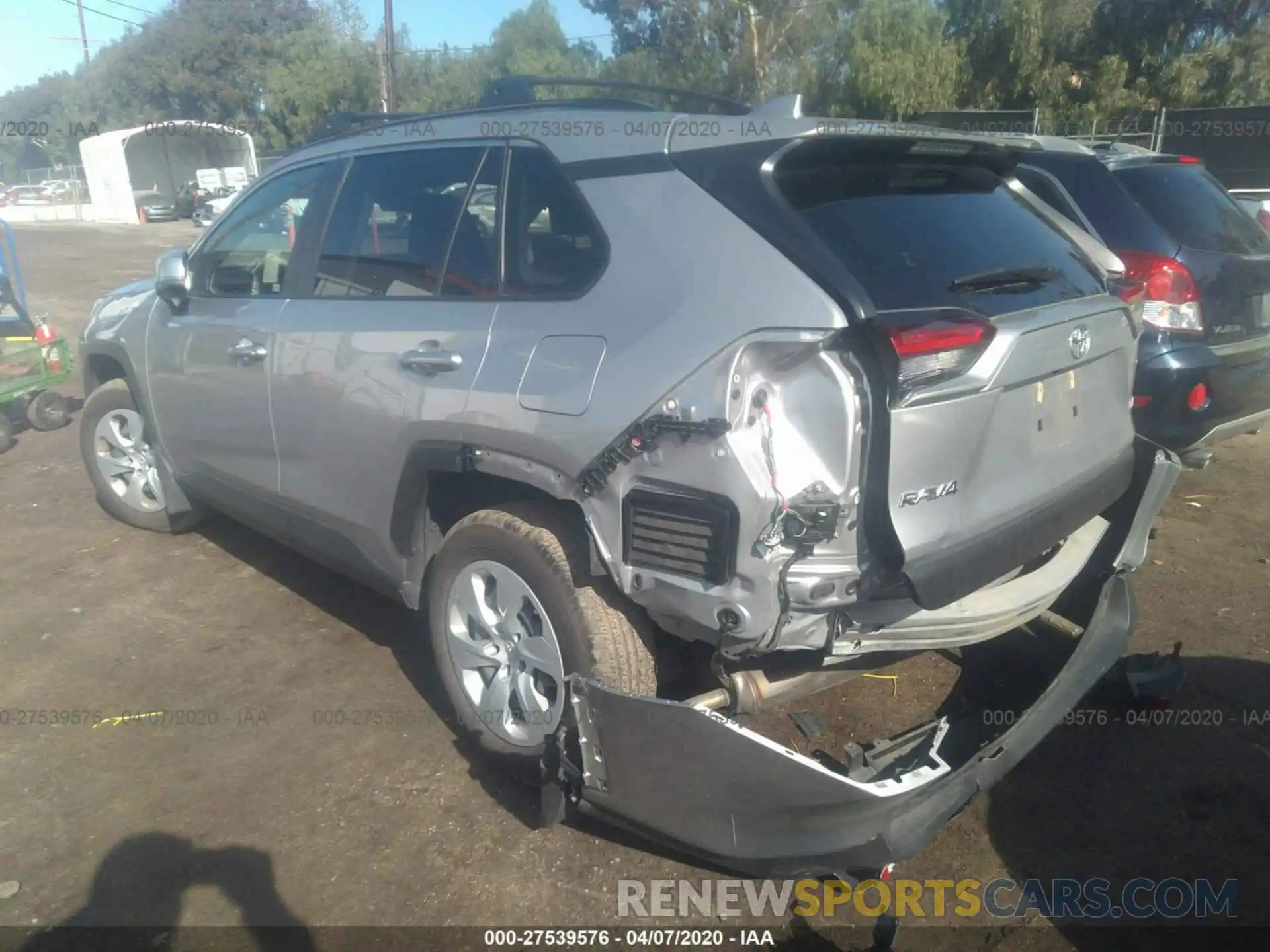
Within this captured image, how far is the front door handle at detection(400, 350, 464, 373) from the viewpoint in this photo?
3092mm

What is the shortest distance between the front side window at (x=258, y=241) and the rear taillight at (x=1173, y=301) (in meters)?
3.99

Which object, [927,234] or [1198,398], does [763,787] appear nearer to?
[927,234]

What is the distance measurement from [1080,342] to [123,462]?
4825mm

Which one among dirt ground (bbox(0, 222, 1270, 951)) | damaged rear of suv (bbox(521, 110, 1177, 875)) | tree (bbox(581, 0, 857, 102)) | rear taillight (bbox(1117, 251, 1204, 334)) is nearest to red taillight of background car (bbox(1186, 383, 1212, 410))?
rear taillight (bbox(1117, 251, 1204, 334))

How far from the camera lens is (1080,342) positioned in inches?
113

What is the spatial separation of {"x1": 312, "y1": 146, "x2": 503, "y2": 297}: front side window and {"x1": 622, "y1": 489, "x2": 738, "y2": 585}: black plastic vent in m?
0.97

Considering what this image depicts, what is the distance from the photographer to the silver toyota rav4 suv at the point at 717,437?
2408 millimetres

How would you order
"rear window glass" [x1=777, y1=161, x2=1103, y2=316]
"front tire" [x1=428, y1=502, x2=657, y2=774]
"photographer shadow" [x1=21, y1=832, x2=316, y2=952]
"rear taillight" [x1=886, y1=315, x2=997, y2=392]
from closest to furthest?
"rear taillight" [x1=886, y1=315, x2=997, y2=392], "rear window glass" [x1=777, y1=161, x2=1103, y2=316], "photographer shadow" [x1=21, y1=832, x2=316, y2=952], "front tire" [x1=428, y1=502, x2=657, y2=774]

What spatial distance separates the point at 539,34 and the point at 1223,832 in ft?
167

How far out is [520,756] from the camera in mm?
3168

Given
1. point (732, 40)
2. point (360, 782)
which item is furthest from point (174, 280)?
point (732, 40)

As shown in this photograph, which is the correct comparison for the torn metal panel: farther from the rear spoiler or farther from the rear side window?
the rear spoiler

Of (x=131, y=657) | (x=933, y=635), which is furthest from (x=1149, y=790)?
(x=131, y=657)

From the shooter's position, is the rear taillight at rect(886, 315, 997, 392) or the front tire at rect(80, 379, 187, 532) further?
the front tire at rect(80, 379, 187, 532)
